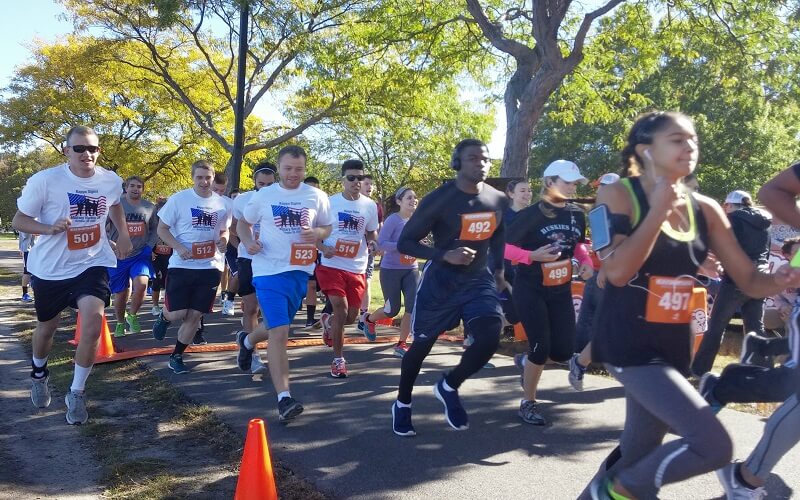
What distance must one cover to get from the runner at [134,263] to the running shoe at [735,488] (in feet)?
26.1

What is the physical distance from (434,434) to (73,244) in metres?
3.19

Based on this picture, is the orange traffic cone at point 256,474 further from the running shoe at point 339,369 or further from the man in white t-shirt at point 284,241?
the running shoe at point 339,369

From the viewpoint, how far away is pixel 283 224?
5.72 metres

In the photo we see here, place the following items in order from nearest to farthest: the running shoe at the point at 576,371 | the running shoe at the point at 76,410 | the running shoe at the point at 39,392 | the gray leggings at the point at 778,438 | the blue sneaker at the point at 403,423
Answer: the gray leggings at the point at 778,438 → the blue sneaker at the point at 403,423 → the running shoe at the point at 76,410 → the running shoe at the point at 39,392 → the running shoe at the point at 576,371

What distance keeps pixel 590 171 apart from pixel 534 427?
35929mm

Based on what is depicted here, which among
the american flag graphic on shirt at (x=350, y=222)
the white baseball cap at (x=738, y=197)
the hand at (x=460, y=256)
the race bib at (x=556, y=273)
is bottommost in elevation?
the race bib at (x=556, y=273)

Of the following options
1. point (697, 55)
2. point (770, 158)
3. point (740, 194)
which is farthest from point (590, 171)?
point (740, 194)

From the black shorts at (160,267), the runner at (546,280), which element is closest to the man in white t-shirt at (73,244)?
the runner at (546,280)

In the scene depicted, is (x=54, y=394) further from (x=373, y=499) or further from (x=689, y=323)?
(x=689, y=323)

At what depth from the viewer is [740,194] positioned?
291 inches

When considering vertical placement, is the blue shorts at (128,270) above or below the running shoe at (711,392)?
above

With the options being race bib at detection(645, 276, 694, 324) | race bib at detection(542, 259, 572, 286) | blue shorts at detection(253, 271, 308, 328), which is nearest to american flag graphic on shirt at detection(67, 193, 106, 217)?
blue shorts at detection(253, 271, 308, 328)

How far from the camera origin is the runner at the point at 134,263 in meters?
9.65

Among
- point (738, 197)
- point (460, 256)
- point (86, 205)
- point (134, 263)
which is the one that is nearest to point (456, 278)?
point (460, 256)
